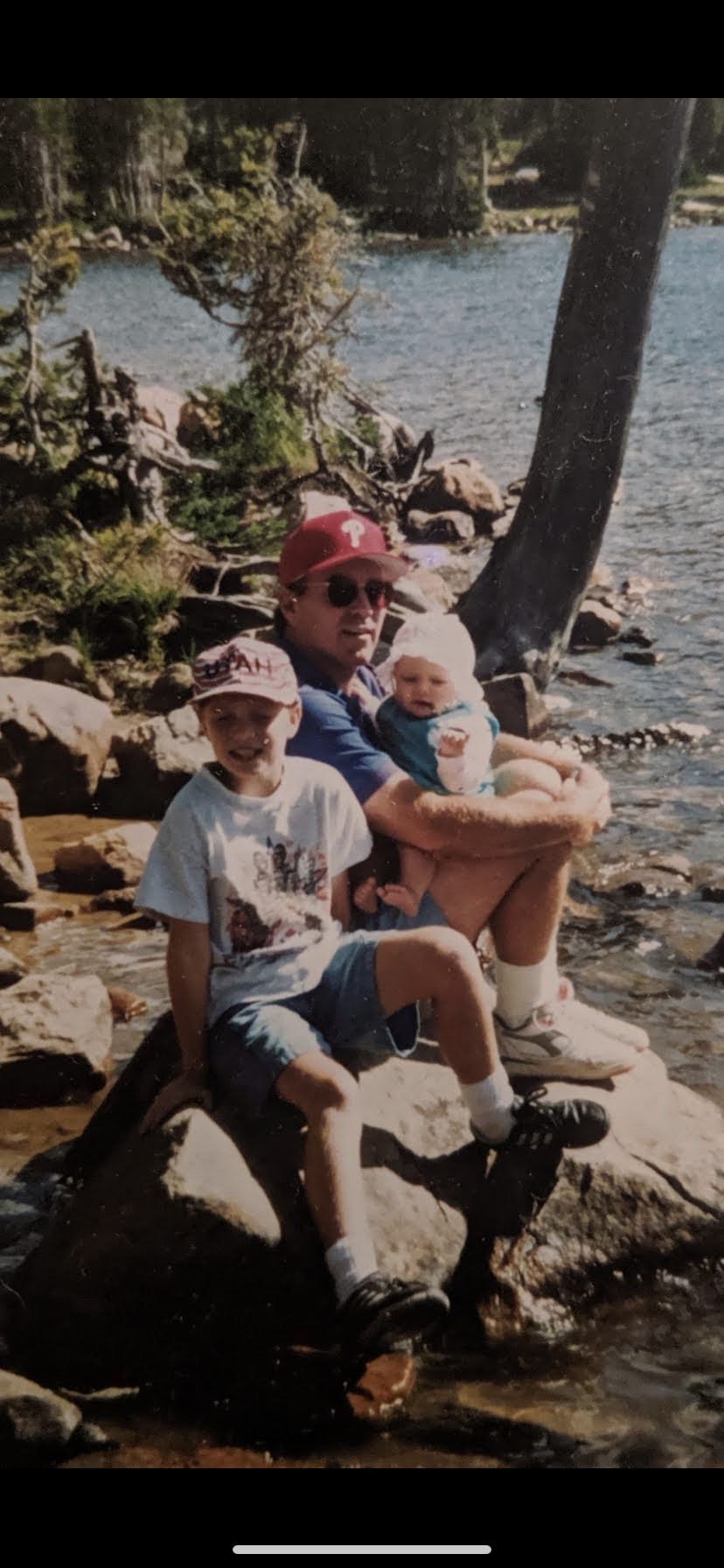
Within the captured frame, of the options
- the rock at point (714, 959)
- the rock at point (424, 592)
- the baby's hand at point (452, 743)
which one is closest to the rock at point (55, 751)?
the rock at point (424, 592)

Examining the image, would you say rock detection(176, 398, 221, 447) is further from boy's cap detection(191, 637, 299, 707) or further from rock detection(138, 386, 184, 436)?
boy's cap detection(191, 637, 299, 707)

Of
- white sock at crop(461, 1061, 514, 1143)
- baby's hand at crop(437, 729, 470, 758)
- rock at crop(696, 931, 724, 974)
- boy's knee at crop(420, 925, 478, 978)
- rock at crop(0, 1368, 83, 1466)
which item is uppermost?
baby's hand at crop(437, 729, 470, 758)

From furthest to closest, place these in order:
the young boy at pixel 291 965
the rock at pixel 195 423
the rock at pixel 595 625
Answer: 1. the rock at pixel 195 423
2. the rock at pixel 595 625
3. the young boy at pixel 291 965

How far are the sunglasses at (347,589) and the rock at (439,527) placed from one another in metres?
0.80

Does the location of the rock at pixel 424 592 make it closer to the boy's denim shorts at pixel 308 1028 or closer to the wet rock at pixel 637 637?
the wet rock at pixel 637 637

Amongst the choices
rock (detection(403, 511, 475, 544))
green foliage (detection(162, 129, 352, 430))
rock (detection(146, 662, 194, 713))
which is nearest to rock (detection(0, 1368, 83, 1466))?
rock (detection(146, 662, 194, 713))

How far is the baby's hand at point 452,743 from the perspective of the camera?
3576mm

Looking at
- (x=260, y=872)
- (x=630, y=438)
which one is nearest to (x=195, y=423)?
(x=630, y=438)

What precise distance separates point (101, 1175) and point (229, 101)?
266 cm

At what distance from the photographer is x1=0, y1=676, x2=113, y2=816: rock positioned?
5.32 metres

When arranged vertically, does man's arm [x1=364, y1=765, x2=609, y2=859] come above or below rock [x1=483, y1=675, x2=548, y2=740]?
above

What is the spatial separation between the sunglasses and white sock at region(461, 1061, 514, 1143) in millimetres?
1174

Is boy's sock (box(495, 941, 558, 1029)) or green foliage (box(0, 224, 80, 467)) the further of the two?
green foliage (box(0, 224, 80, 467))
